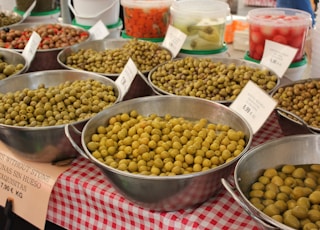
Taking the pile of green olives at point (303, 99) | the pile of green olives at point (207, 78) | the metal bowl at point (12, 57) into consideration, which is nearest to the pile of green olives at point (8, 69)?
the metal bowl at point (12, 57)

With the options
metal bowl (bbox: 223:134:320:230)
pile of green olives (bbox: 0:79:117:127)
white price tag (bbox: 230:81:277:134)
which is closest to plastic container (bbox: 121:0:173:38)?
pile of green olives (bbox: 0:79:117:127)

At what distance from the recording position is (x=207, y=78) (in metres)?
1.58

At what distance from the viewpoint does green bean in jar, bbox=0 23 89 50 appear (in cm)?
204

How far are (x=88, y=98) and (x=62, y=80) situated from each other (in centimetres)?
28

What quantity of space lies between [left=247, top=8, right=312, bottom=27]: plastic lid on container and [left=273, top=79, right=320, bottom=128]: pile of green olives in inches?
14.0

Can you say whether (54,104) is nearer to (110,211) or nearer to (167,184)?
(110,211)

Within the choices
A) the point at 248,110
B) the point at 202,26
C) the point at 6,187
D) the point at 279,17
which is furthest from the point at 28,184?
the point at 279,17

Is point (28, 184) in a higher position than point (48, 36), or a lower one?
lower

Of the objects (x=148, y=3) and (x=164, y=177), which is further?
(x=148, y=3)

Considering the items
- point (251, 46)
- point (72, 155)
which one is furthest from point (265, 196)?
point (251, 46)

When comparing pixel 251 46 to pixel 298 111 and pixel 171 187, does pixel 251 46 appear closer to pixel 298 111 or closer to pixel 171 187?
pixel 298 111

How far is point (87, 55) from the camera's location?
1.89 meters

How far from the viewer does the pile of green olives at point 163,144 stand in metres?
1.11

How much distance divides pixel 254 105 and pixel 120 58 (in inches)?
29.1
